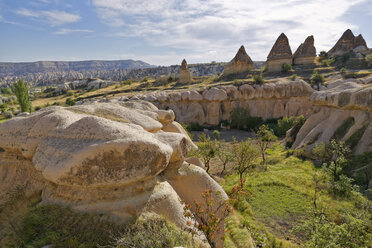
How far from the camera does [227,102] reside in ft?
110

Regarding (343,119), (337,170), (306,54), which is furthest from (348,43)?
(337,170)

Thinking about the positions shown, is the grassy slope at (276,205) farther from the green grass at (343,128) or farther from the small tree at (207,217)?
the green grass at (343,128)

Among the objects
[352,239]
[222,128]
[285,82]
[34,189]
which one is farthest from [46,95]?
[352,239]

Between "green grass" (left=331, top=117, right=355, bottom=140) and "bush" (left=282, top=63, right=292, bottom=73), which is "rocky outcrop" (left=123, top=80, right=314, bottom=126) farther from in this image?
"green grass" (left=331, top=117, right=355, bottom=140)

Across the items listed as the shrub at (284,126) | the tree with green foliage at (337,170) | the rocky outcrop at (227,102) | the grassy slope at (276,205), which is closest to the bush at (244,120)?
the rocky outcrop at (227,102)

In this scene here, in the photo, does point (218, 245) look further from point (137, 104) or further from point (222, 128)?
point (222, 128)

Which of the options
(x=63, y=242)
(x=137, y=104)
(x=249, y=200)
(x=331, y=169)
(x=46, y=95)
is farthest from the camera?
(x=46, y=95)

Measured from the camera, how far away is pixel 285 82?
108ft

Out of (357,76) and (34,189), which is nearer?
(34,189)

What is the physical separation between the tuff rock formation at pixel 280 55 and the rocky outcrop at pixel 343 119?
29.3 meters

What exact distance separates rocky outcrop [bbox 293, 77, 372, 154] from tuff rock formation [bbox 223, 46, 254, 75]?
1209 inches

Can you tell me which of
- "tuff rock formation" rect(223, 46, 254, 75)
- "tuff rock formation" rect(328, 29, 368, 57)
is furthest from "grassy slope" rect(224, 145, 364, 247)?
"tuff rock formation" rect(328, 29, 368, 57)

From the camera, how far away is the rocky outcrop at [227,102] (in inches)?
1266

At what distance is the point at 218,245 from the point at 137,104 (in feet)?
23.0
